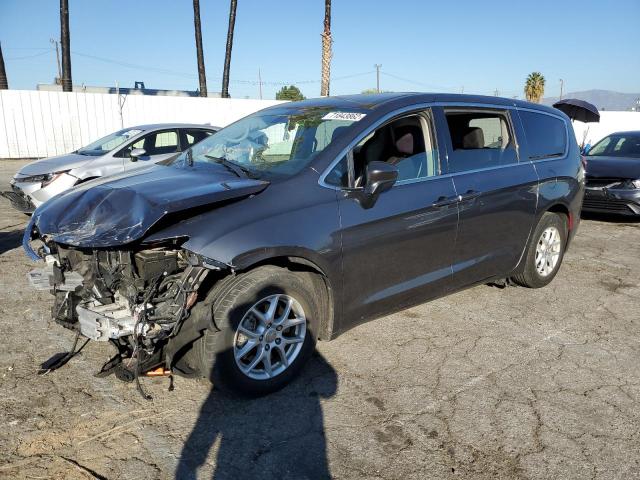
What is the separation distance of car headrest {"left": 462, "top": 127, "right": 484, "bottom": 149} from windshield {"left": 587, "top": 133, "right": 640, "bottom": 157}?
22.7 ft

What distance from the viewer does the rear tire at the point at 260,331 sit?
3.03m

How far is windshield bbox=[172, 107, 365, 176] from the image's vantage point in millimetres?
3652

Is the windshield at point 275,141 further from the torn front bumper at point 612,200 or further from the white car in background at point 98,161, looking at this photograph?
the torn front bumper at point 612,200

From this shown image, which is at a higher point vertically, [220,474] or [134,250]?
[134,250]

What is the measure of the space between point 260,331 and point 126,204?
1099 mm

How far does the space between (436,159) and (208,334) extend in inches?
85.9

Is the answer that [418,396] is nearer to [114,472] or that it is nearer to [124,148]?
[114,472]

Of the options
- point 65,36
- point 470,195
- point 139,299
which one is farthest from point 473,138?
point 65,36

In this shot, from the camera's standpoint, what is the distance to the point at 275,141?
13.1 ft

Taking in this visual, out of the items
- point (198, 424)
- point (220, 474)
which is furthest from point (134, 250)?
point (220, 474)

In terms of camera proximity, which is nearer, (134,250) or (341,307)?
(134,250)

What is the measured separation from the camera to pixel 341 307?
3537 millimetres

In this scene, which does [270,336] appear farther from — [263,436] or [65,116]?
[65,116]

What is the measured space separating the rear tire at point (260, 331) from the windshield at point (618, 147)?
8.94m
